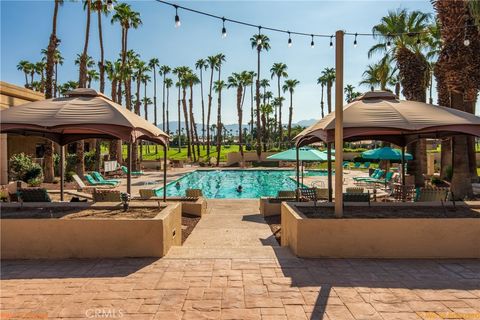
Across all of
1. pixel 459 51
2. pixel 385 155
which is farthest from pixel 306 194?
pixel 459 51

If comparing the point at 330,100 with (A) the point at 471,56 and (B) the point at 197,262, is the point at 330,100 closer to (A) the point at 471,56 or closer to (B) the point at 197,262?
(A) the point at 471,56

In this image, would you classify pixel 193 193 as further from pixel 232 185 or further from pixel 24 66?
pixel 24 66

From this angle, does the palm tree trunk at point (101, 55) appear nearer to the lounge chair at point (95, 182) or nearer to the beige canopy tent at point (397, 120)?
the lounge chair at point (95, 182)

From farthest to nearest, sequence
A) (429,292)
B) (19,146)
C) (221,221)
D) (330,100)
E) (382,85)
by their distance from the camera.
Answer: (330,100) < (382,85) < (19,146) < (221,221) < (429,292)

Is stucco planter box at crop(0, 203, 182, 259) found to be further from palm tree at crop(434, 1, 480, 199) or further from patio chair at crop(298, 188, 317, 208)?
palm tree at crop(434, 1, 480, 199)

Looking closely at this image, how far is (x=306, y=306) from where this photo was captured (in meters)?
3.75

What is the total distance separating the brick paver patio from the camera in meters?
3.62

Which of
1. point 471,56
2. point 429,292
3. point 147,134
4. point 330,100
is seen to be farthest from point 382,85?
point 330,100

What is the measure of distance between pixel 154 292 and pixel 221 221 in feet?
19.7

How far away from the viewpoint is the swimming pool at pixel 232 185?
19.2 m

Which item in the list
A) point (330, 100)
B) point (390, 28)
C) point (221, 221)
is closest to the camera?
point (221, 221)

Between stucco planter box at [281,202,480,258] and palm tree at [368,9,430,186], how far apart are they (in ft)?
40.0

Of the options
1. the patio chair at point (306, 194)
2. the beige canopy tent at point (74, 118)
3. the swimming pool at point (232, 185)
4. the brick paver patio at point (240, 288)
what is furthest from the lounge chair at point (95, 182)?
the brick paver patio at point (240, 288)

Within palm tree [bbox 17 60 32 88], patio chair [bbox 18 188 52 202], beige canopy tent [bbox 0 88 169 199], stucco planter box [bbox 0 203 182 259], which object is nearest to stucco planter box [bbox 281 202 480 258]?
stucco planter box [bbox 0 203 182 259]
